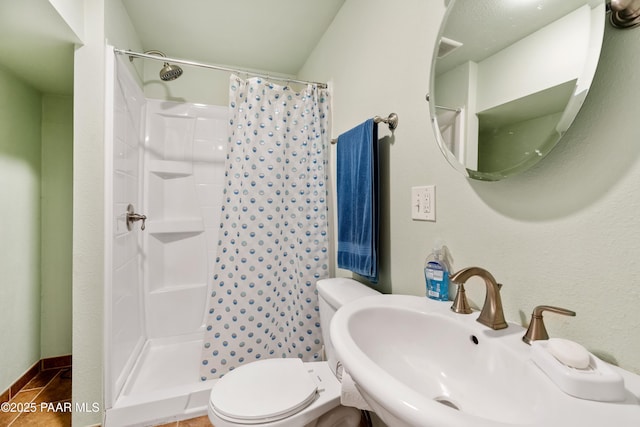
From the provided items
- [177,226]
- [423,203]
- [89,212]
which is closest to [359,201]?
[423,203]

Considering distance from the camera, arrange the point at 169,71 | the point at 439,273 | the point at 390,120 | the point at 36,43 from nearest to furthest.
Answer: the point at 439,273, the point at 390,120, the point at 36,43, the point at 169,71

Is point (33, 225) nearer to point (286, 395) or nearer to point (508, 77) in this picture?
point (286, 395)

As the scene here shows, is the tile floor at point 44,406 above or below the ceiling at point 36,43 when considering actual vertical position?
below

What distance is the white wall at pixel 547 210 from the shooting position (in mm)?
524

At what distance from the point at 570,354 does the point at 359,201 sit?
896 mm

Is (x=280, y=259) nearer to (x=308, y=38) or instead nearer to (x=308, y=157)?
(x=308, y=157)

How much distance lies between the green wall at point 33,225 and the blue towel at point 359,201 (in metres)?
1.78

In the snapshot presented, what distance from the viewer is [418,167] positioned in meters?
1.06

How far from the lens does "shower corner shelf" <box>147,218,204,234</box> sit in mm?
2117

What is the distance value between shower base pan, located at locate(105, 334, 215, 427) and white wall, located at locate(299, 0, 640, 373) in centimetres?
119

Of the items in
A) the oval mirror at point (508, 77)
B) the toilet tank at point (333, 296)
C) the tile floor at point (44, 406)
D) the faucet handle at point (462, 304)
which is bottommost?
the tile floor at point (44, 406)

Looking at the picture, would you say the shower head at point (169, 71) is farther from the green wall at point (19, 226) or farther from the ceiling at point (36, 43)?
the green wall at point (19, 226)

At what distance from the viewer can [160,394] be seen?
4.71 feet

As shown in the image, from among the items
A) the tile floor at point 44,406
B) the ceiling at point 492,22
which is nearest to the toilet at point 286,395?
the tile floor at point 44,406
